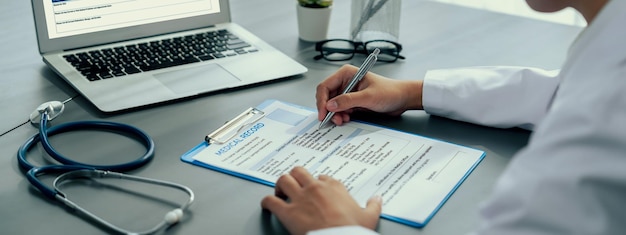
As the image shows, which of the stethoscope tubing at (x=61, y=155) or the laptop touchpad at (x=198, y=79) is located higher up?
the stethoscope tubing at (x=61, y=155)

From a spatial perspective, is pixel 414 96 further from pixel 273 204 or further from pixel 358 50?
pixel 273 204

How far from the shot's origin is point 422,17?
1.74 meters

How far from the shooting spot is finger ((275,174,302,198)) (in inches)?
37.0

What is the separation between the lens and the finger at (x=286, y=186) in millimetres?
940

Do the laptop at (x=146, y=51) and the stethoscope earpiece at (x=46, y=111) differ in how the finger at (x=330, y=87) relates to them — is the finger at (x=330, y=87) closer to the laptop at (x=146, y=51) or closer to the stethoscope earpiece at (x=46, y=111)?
the laptop at (x=146, y=51)

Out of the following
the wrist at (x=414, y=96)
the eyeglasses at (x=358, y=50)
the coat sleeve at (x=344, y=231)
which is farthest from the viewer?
the eyeglasses at (x=358, y=50)

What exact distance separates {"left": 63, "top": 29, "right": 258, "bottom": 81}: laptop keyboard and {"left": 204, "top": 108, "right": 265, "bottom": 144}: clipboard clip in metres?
0.24

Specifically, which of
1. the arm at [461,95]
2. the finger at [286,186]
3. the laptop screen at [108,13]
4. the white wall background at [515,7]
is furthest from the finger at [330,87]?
the white wall background at [515,7]

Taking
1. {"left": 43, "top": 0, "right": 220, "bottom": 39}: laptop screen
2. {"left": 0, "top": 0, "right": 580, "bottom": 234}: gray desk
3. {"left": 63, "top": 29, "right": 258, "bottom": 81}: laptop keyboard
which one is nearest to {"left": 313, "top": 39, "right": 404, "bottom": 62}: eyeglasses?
{"left": 0, "top": 0, "right": 580, "bottom": 234}: gray desk

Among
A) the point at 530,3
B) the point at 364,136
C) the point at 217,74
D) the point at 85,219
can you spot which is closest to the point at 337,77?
the point at 364,136

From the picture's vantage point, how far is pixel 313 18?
1537 mm

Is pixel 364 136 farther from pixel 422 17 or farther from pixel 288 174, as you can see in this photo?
pixel 422 17

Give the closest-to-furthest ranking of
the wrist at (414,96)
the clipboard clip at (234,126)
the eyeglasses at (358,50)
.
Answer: the clipboard clip at (234,126), the wrist at (414,96), the eyeglasses at (358,50)

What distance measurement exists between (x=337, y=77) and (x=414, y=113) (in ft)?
0.47
